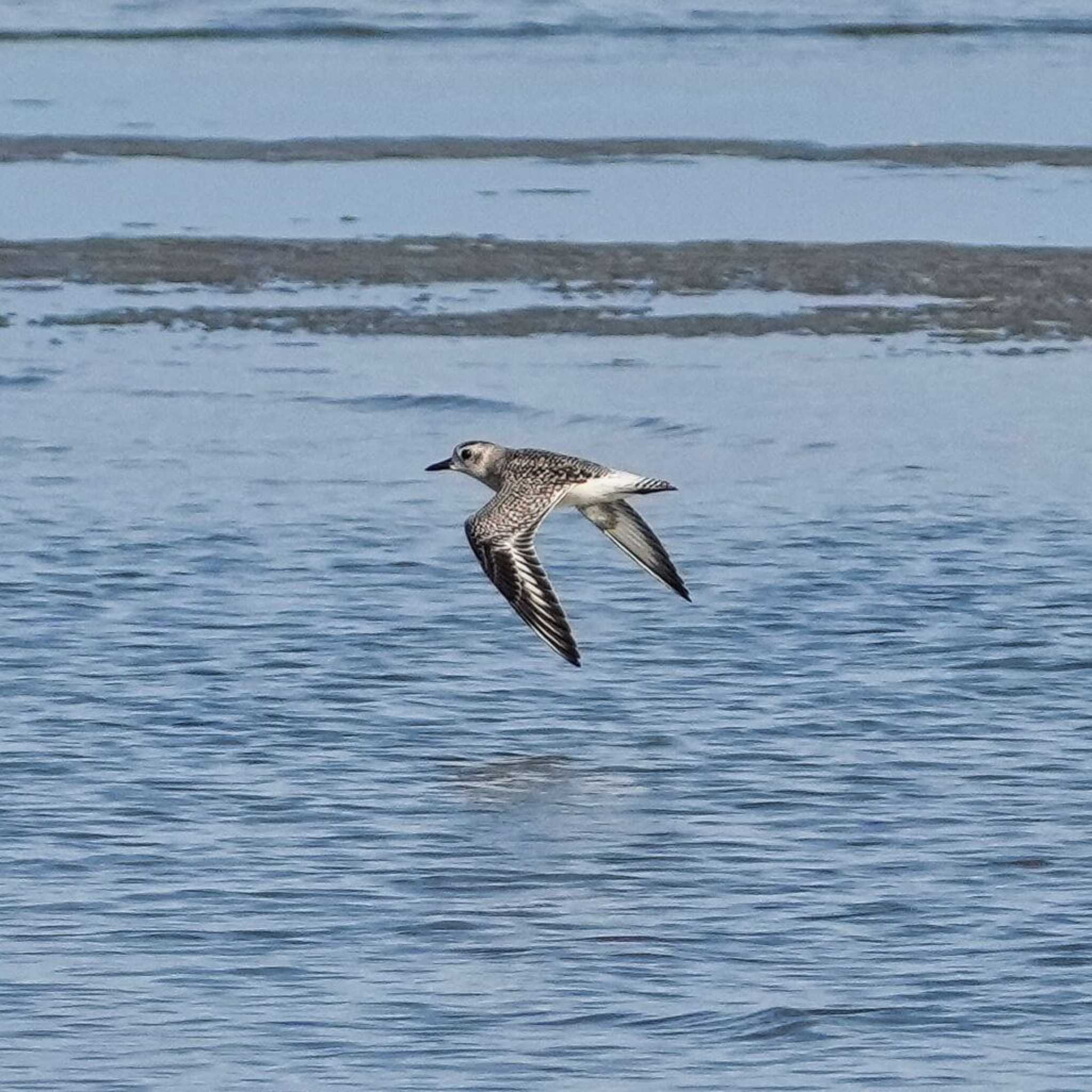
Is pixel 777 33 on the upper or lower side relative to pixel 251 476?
upper

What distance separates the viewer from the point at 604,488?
9.64 m

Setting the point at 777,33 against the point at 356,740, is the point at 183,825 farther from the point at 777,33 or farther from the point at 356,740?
the point at 777,33

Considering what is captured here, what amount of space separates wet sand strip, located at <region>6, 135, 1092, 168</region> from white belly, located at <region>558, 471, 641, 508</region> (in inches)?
449

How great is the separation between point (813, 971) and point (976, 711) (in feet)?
8.09

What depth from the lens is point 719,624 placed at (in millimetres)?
10273

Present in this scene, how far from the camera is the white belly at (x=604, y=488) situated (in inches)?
378

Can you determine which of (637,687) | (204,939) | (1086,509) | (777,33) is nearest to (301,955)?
(204,939)

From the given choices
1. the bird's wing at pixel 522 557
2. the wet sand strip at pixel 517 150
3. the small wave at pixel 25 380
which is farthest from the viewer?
the wet sand strip at pixel 517 150

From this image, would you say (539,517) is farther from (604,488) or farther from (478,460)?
(478,460)

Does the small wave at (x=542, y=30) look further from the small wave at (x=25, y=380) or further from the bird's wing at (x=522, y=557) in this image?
the bird's wing at (x=522, y=557)

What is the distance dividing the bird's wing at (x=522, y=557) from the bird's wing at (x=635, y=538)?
0.56 meters

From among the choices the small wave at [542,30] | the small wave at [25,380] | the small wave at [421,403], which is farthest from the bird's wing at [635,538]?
the small wave at [542,30]

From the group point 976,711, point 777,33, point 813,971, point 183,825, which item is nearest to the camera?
point 813,971

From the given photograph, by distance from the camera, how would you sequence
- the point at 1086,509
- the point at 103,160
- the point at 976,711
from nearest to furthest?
the point at 976,711, the point at 1086,509, the point at 103,160
